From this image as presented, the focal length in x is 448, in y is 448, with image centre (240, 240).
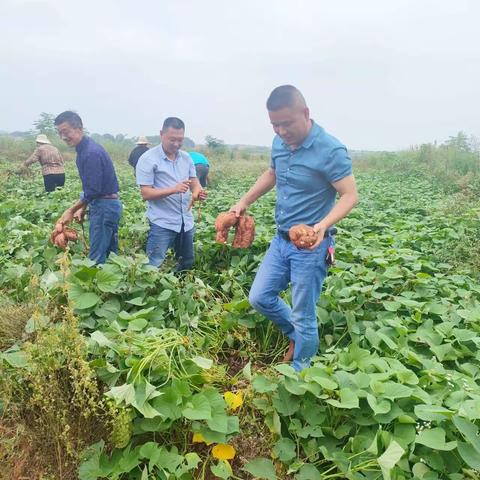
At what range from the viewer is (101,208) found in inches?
142

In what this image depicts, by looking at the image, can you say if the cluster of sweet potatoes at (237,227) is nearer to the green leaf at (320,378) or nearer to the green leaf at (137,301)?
the green leaf at (137,301)

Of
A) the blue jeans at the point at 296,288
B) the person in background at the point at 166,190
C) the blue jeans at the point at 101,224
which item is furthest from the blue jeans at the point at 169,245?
the blue jeans at the point at 296,288

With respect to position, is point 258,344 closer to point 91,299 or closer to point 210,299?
point 210,299

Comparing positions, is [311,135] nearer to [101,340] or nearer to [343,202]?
[343,202]

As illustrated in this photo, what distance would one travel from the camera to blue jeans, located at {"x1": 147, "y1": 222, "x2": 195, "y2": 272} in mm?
3607

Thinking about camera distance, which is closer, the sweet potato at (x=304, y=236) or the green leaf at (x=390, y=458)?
the green leaf at (x=390, y=458)

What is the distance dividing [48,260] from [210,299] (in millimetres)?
1407

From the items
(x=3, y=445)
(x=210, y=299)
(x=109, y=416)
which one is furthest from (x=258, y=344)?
(x=3, y=445)

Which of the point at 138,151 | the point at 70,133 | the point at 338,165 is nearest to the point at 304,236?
the point at 338,165

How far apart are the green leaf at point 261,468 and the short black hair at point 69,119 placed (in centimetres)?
274

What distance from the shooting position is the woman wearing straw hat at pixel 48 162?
7.44m

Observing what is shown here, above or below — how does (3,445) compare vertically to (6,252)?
below

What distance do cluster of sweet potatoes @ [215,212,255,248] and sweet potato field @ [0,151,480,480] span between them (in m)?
0.41

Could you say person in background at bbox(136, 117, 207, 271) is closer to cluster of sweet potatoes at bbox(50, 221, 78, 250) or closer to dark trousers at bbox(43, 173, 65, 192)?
cluster of sweet potatoes at bbox(50, 221, 78, 250)
